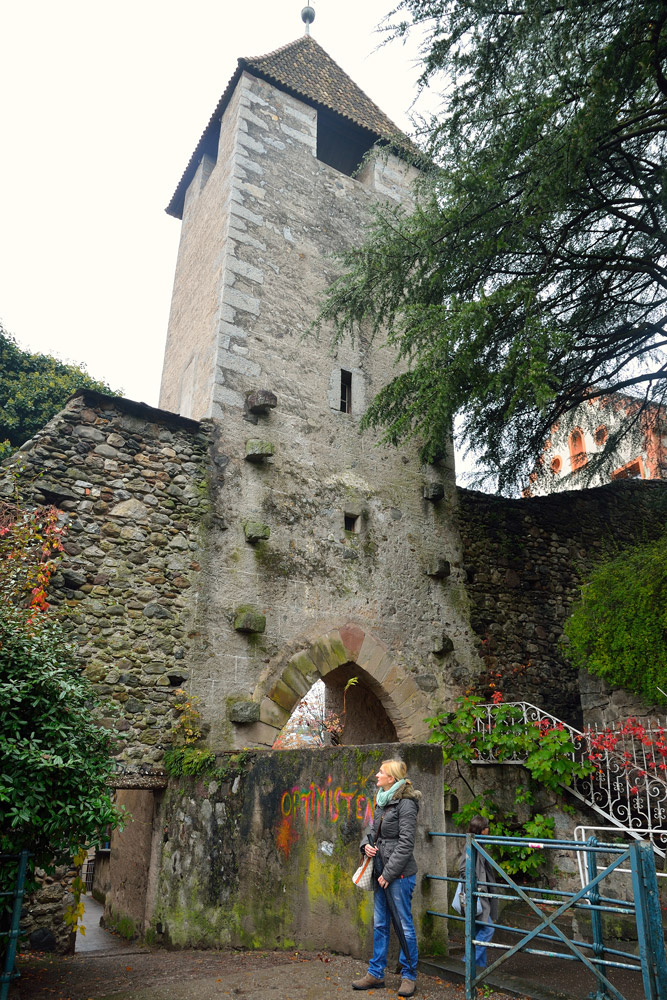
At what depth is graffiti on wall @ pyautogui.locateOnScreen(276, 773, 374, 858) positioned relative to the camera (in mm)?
4375

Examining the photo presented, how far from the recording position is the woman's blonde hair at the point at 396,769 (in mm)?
3967

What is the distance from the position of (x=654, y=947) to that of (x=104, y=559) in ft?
17.4

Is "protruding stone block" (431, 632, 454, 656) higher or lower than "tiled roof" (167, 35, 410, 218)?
lower

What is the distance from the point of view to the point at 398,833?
3838 millimetres

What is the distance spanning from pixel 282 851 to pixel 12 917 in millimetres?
1817

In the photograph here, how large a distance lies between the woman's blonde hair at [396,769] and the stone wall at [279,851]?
0.80ft

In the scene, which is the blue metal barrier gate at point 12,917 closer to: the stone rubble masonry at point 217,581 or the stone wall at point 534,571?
the stone rubble masonry at point 217,581

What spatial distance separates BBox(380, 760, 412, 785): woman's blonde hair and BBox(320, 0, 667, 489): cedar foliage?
3496mm

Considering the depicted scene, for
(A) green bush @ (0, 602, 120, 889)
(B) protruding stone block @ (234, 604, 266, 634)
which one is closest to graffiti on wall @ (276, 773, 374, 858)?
(A) green bush @ (0, 602, 120, 889)

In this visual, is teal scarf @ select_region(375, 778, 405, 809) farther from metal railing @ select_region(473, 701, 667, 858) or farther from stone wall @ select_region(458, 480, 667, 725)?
stone wall @ select_region(458, 480, 667, 725)

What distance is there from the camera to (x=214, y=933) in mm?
5359

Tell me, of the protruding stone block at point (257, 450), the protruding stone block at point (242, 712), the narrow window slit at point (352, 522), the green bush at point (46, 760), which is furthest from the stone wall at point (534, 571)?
the green bush at point (46, 760)

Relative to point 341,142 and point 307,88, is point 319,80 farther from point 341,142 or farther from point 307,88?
point 341,142

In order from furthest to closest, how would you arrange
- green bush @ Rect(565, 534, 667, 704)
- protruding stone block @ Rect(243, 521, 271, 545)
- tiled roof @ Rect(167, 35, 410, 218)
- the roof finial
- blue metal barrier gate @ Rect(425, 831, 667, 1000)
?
the roof finial < tiled roof @ Rect(167, 35, 410, 218) < protruding stone block @ Rect(243, 521, 271, 545) < green bush @ Rect(565, 534, 667, 704) < blue metal barrier gate @ Rect(425, 831, 667, 1000)
